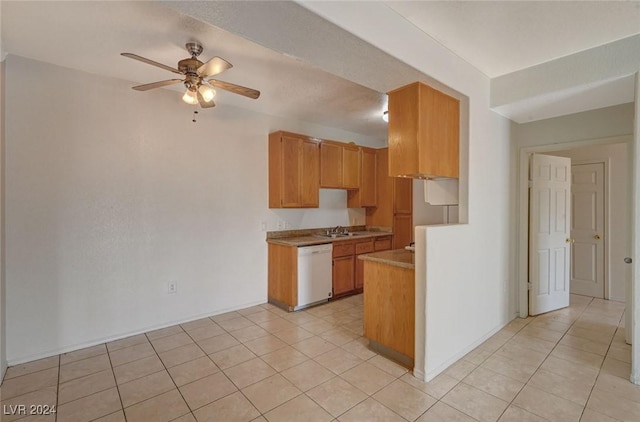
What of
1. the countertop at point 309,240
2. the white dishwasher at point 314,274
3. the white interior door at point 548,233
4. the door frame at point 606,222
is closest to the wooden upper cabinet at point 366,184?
the countertop at point 309,240

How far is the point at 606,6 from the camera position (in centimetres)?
186

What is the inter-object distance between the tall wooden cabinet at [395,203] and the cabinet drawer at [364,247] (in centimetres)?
57

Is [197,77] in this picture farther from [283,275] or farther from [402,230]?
[402,230]

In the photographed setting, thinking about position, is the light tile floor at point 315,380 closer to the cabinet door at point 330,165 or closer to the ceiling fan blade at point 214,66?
the cabinet door at point 330,165

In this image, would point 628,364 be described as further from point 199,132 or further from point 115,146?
point 115,146

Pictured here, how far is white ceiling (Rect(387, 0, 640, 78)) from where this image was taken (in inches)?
73.2

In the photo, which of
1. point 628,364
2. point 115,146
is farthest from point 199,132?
point 628,364

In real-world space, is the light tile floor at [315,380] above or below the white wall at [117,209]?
below

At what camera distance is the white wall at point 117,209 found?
8.29 ft

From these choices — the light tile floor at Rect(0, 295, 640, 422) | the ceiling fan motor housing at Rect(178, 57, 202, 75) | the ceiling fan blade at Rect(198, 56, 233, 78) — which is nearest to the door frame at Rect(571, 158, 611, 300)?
the light tile floor at Rect(0, 295, 640, 422)

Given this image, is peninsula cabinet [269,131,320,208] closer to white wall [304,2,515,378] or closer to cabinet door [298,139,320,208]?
cabinet door [298,139,320,208]

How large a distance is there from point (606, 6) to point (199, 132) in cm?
364

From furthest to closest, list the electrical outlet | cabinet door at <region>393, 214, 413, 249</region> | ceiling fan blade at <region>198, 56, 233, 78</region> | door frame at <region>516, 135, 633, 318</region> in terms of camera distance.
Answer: cabinet door at <region>393, 214, 413, 249</region>, door frame at <region>516, 135, 633, 318</region>, the electrical outlet, ceiling fan blade at <region>198, 56, 233, 78</region>

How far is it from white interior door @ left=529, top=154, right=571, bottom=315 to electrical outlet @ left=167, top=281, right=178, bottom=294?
418 cm
